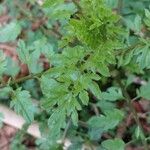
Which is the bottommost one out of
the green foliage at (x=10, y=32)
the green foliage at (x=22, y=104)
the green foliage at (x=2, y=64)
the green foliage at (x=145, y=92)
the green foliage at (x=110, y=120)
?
the green foliage at (x=145, y=92)

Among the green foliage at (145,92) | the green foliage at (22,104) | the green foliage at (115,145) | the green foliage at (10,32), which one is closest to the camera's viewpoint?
the green foliage at (22,104)

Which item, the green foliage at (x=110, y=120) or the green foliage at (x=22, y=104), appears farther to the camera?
the green foliage at (x=110, y=120)

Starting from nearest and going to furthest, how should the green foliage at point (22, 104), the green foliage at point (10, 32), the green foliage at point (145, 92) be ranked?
the green foliage at point (22, 104)
the green foliage at point (145, 92)
the green foliage at point (10, 32)

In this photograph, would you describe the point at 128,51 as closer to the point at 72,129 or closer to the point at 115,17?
the point at 115,17

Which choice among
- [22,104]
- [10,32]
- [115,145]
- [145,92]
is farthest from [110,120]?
[10,32]

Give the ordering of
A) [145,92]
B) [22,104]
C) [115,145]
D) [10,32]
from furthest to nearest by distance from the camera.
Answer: [10,32] < [145,92] < [115,145] < [22,104]

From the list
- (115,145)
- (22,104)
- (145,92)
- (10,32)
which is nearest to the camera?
(22,104)

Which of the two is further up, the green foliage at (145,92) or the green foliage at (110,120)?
the green foliage at (110,120)

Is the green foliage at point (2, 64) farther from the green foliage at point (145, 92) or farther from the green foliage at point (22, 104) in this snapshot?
the green foliage at point (145, 92)

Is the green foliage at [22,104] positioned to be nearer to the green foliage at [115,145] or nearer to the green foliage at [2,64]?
the green foliage at [2,64]

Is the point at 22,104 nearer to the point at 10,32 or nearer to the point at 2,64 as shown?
the point at 2,64

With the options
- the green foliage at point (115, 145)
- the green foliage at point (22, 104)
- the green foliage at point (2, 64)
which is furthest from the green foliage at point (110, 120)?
the green foliage at point (2, 64)

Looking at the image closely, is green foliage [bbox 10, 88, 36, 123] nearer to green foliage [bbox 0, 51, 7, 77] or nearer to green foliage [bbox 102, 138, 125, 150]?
green foliage [bbox 0, 51, 7, 77]

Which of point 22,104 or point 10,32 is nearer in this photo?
point 22,104
